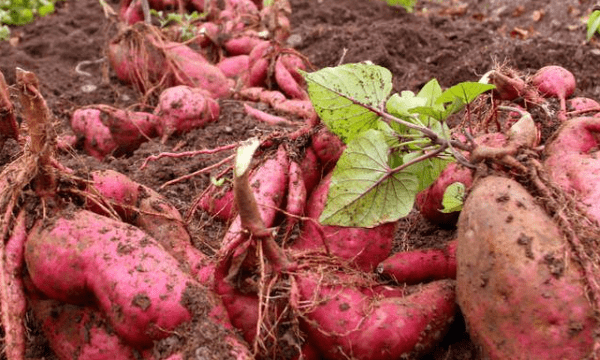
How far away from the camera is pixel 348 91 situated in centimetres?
143

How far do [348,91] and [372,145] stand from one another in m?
0.13

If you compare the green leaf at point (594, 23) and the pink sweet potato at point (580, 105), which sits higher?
the green leaf at point (594, 23)

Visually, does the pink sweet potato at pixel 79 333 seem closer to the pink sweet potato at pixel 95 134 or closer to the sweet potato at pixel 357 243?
the sweet potato at pixel 357 243

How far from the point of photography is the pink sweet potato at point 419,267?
1461 mm

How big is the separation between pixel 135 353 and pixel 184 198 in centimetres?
65

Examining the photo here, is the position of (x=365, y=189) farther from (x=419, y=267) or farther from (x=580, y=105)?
(x=580, y=105)

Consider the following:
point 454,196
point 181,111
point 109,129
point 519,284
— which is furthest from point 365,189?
point 109,129

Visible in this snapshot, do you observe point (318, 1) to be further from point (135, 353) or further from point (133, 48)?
point (135, 353)

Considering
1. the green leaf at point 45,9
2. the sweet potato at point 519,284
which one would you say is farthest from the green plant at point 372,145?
the green leaf at point 45,9

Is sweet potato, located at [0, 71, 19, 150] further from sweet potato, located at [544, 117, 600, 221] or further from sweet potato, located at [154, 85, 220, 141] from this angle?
sweet potato, located at [544, 117, 600, 221]

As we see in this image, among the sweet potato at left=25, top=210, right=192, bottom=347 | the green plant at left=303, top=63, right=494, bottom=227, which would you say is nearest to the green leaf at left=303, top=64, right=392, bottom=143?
the green plant at left=303, top=63, right=494, bottom=227

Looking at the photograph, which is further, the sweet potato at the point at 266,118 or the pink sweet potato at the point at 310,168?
the sweet potato at the point at 266,118

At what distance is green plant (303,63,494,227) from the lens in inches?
55.9

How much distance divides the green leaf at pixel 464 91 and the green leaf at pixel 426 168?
0.48 feet
